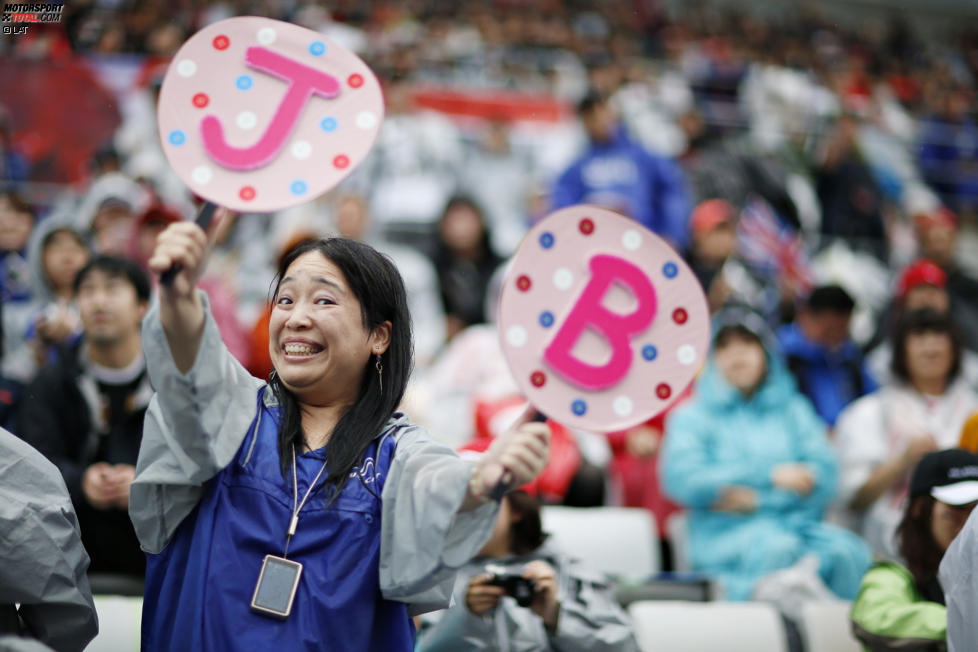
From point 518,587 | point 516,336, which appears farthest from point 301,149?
point 518,587

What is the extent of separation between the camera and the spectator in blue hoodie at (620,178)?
684 cm

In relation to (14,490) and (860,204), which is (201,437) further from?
(860,204)

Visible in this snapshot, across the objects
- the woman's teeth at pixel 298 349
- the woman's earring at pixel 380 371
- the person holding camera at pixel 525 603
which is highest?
the woman's teeth at pixel 298 349

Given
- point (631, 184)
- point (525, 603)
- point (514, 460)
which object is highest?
point (631, 184)

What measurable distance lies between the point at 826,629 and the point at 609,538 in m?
0.91

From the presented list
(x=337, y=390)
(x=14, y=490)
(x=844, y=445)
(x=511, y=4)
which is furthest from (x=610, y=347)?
(x=511, y=4)

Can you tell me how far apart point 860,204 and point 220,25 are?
23.8ft

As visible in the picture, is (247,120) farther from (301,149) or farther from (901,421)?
(901,421)

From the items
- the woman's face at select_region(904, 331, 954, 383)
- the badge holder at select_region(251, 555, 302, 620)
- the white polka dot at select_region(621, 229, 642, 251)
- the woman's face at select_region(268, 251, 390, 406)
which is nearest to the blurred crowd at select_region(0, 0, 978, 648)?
the woman's face at select_region(904, 331, 954, 383)

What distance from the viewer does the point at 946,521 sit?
3041 millimetres

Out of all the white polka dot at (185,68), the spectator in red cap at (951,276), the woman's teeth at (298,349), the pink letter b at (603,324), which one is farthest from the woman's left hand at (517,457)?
the spectator in red cap at (951,276)

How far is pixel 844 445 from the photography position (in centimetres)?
457

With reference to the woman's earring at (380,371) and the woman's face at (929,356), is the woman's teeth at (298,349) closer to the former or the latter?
the woman's earring at (380,371)

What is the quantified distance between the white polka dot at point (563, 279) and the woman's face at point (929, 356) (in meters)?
2.81
